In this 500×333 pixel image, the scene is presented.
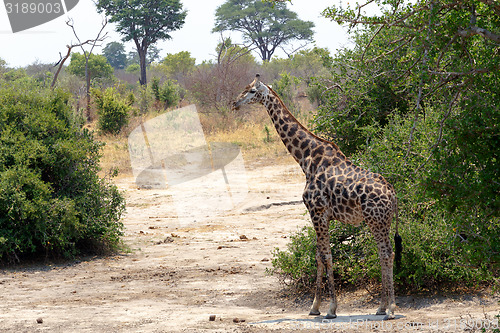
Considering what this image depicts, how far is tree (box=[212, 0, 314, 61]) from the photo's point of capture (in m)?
51.6

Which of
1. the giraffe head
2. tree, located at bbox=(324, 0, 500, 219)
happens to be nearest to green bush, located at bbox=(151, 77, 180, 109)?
the giraffe head

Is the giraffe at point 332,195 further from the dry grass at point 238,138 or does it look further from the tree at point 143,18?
the tree at point 143,18

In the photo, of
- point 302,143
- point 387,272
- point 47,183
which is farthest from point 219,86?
point 387,272

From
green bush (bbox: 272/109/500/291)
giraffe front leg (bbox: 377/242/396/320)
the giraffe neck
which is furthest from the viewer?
the giraffe neck

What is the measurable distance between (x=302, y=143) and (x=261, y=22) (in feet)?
157

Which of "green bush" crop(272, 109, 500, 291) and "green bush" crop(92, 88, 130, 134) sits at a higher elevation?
"green bush" crop(92, 88, 130, 134)

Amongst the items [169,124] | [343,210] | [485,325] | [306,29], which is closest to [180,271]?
[343,210]

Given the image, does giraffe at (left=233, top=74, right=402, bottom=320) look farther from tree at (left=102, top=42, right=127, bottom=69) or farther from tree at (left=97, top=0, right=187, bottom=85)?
tree at (left=102, top=42, right=127, bottom=69)

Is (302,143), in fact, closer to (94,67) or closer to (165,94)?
(165,94)

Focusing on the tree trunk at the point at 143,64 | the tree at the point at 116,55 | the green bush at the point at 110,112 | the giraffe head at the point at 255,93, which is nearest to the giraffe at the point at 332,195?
the giraffe head at the point at 255,93

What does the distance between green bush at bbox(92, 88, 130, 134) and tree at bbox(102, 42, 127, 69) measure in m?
61.1

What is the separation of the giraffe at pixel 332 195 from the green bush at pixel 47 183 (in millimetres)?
4142

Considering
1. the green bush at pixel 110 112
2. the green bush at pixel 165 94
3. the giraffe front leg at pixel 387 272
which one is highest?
the green bush at pixel 165 94

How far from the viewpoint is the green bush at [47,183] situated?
893 cm
